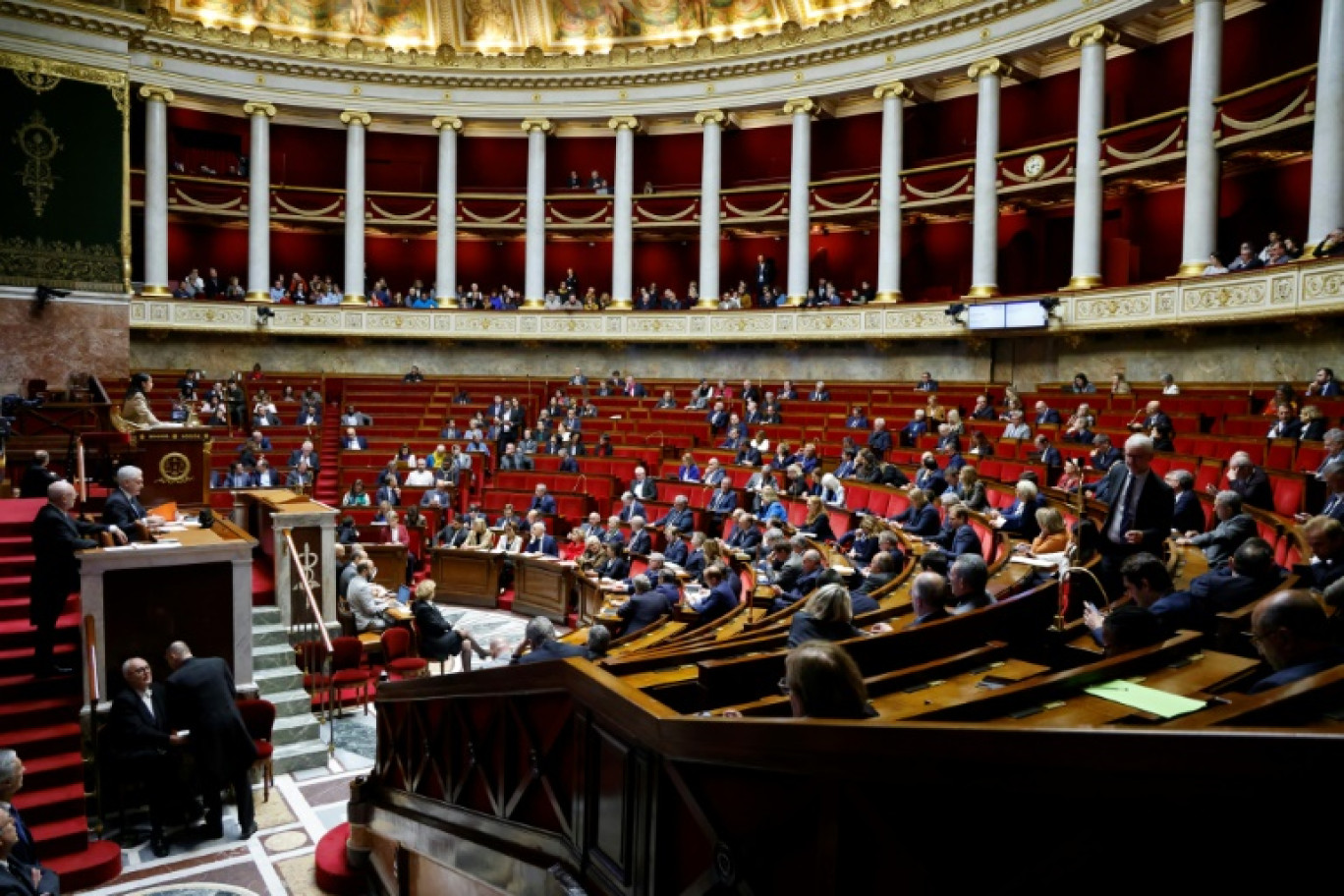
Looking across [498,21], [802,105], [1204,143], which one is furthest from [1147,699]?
[498,21]

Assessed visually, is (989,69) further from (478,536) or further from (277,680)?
(277,680)

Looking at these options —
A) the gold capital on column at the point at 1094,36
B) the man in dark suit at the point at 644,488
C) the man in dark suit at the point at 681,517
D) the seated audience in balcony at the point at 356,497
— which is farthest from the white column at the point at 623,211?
the man in dark suit at the point at 681,517

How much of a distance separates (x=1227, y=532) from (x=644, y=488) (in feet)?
32.2

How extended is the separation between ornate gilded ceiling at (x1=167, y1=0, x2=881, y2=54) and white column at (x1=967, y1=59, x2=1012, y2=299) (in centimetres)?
600

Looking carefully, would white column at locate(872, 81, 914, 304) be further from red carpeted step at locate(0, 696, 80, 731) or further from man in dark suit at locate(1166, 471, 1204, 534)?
red carpeted step at locate(0, 696, 80, 731)

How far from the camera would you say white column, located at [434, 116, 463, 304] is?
982 inches

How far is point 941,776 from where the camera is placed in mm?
1645

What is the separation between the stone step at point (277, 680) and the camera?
Result: 8.50 m

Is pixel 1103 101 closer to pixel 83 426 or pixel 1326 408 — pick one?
pixel 1326 408

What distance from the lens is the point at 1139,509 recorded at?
4988mm

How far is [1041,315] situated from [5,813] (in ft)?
56.3

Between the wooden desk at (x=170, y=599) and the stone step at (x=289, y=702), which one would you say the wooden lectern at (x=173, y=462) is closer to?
the wooden desk at (x=170, y=599)

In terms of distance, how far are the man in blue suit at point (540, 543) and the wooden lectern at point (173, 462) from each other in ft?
14.7

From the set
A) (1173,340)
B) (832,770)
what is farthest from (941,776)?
(1173,340)
